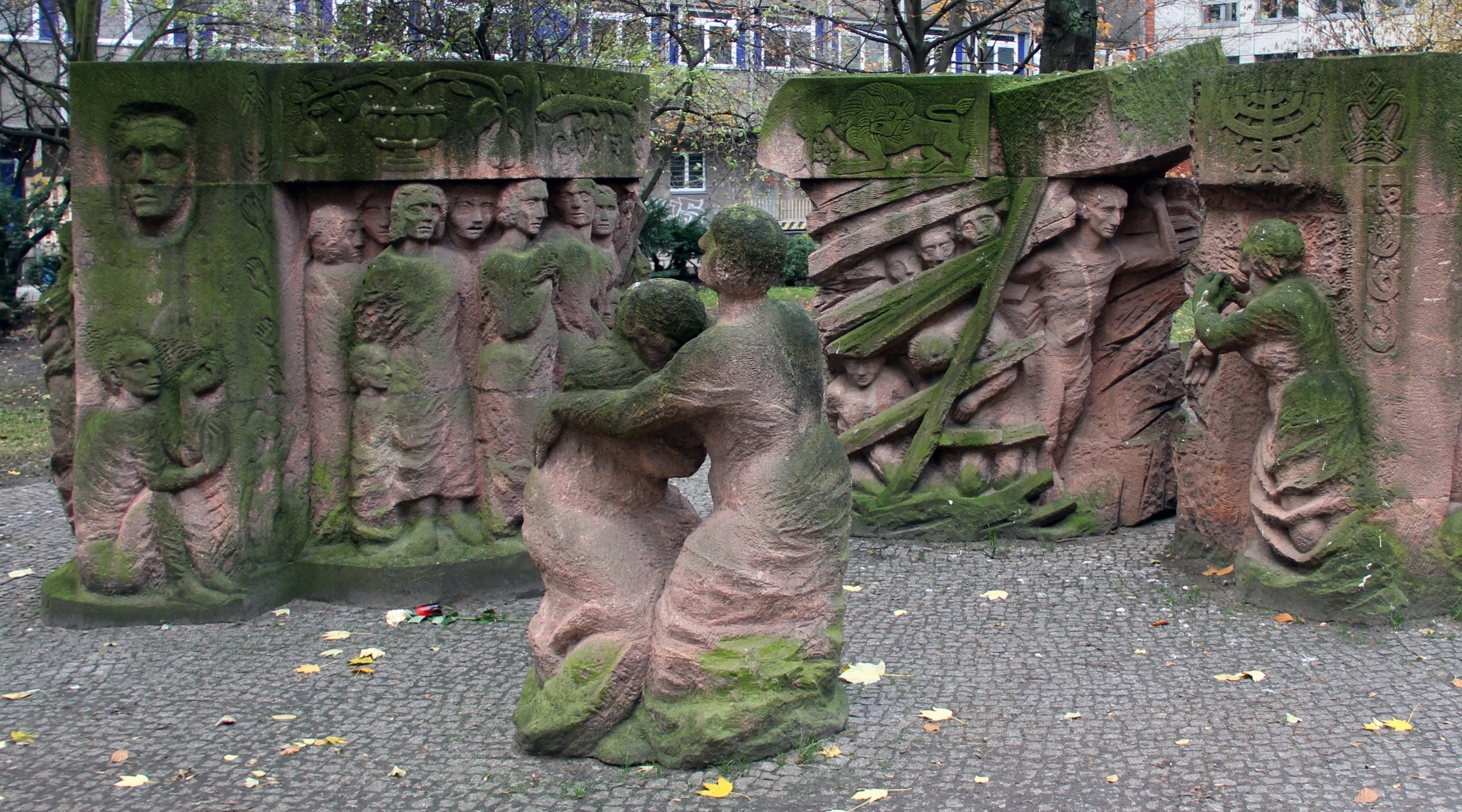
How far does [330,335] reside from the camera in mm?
6914

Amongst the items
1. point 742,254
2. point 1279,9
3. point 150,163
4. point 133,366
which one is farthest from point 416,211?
point 1279,9

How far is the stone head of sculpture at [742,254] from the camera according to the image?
4488 mm

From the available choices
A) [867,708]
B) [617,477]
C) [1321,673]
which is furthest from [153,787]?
[1321,673]

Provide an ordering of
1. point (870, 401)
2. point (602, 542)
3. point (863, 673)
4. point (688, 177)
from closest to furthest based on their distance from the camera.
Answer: point (602, 542) < point (863, 673) < point (870, 401) < point (688, 177)

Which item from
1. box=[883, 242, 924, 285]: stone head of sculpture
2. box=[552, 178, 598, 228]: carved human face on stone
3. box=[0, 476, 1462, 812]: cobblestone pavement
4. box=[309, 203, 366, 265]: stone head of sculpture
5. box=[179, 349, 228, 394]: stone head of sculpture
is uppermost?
box=[552, 178, 598, 228]: carved human face on stone

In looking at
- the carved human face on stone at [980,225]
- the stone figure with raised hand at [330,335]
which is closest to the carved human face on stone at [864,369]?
the carved human face on stone at [980,225]

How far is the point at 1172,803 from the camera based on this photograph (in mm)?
4426

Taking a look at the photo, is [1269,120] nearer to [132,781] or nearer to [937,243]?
[937,243]

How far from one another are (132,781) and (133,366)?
92.6 inches

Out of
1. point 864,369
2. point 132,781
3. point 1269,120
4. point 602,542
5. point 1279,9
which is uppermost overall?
point 1279,9

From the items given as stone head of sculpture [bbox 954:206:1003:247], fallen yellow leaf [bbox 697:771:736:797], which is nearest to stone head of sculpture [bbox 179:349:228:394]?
fallen yellow leaf [bbox 697:771:736:797]

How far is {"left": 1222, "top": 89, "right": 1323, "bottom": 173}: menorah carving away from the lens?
6.34m

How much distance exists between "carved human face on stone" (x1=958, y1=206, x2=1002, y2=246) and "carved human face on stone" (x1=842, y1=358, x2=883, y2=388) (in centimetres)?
93

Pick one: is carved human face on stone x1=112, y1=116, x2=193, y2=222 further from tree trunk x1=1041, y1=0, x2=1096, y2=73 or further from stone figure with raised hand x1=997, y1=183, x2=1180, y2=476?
tree trunk x1=1041, y1=0, x2=1096, y2=73
